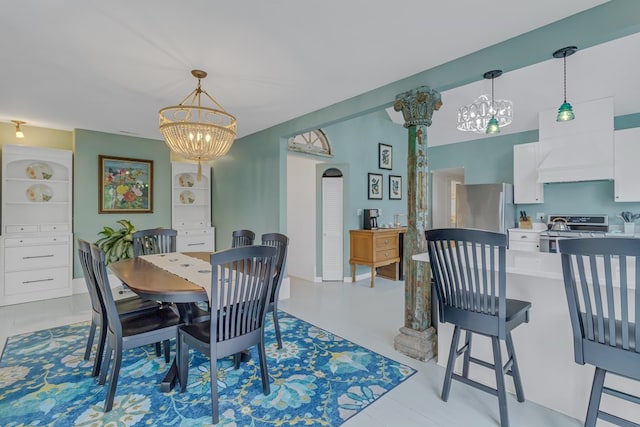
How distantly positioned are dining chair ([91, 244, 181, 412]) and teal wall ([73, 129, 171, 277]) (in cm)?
329

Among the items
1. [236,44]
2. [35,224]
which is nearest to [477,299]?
[236,44]

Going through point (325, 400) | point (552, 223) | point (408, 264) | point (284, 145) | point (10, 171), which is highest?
point (284, 145)

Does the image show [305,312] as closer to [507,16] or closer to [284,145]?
[284,145]

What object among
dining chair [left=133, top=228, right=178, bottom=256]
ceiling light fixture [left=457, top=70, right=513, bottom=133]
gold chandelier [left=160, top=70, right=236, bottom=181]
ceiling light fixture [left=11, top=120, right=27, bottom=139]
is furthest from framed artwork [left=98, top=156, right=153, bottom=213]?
ceiling light fixture [left=457, top=70, right=513, bottom=133]

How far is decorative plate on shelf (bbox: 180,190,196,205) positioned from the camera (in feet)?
19.1

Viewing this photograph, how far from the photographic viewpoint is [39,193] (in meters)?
4.57

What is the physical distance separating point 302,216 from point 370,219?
126 centimetres

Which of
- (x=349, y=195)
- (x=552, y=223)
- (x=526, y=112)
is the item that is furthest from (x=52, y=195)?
(x=552, y=223)

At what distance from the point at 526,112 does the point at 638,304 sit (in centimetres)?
432

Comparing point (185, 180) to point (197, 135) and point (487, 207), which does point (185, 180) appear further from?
point (487, 207)

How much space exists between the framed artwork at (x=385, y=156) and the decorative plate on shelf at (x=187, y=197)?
3.65 m

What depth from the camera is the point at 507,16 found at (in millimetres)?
1982

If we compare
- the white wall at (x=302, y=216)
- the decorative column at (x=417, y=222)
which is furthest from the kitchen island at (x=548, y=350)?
the white wall at (x=302, y=216)

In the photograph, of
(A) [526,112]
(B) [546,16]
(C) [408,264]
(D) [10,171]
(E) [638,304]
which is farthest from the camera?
(A) [526,112]
